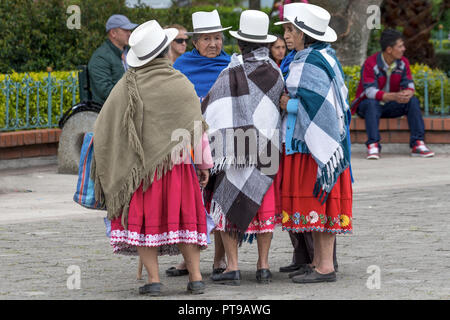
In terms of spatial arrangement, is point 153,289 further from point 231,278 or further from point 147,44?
point 147,44

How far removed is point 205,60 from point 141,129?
1.22 meters

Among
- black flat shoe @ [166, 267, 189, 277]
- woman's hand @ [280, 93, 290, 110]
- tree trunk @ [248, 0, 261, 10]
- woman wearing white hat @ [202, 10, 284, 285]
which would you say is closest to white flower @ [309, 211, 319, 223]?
woman wearing white hat @ [202, 10, 284, 285]

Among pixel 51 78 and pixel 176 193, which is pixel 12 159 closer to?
pixel 51 78

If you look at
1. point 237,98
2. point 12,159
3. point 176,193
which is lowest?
point 12,159

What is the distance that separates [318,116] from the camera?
6633 mm

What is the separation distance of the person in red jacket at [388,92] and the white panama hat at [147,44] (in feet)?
22.8

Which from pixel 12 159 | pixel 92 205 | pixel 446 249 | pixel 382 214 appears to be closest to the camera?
pixel 92 205

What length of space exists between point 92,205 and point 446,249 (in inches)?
109

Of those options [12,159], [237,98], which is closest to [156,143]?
[237,98]

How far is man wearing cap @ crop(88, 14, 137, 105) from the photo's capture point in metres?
11.7

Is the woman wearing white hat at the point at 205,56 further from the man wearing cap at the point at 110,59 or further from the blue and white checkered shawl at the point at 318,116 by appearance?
the man wearing cap at the point at 110,59

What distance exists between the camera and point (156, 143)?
6254 millimetres

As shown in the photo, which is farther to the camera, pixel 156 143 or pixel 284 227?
pixel 284 227
